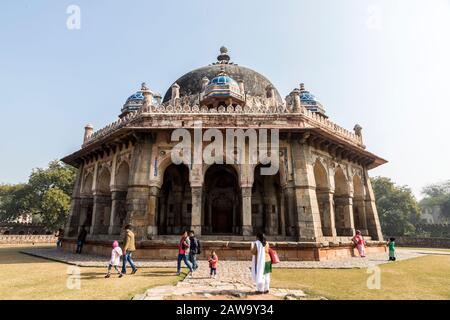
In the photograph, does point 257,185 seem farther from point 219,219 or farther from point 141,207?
point 141,207

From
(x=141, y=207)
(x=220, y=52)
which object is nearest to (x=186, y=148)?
(x=141, y=207)

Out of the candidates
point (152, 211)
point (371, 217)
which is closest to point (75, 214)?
point (152, 211)

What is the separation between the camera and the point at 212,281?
23.1 ft

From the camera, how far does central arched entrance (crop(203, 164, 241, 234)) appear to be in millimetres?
17484

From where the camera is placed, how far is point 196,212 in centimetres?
1303

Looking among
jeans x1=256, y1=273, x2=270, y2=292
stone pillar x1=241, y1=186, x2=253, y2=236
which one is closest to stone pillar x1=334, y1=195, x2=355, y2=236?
stone pillar x1=241, y1=186, x2=253, y2=236

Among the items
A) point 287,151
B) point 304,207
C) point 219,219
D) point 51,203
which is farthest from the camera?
point 51,203

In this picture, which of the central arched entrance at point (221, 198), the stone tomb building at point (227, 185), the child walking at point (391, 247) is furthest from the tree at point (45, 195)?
the child walking at point (391, 247)

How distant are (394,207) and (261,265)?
44.9 m

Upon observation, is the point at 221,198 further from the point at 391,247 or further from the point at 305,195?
the point at 391,247

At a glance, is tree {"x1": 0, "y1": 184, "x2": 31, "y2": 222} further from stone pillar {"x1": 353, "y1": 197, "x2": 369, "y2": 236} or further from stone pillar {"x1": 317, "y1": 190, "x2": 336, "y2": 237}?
stone pillar {"x1": 353, "y1": 197, "x2": 369, "y2": 236}

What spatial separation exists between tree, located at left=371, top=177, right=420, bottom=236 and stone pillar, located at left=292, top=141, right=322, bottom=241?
1367 inches

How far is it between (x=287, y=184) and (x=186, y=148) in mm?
5347

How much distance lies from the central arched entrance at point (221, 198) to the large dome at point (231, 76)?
7965 mm
